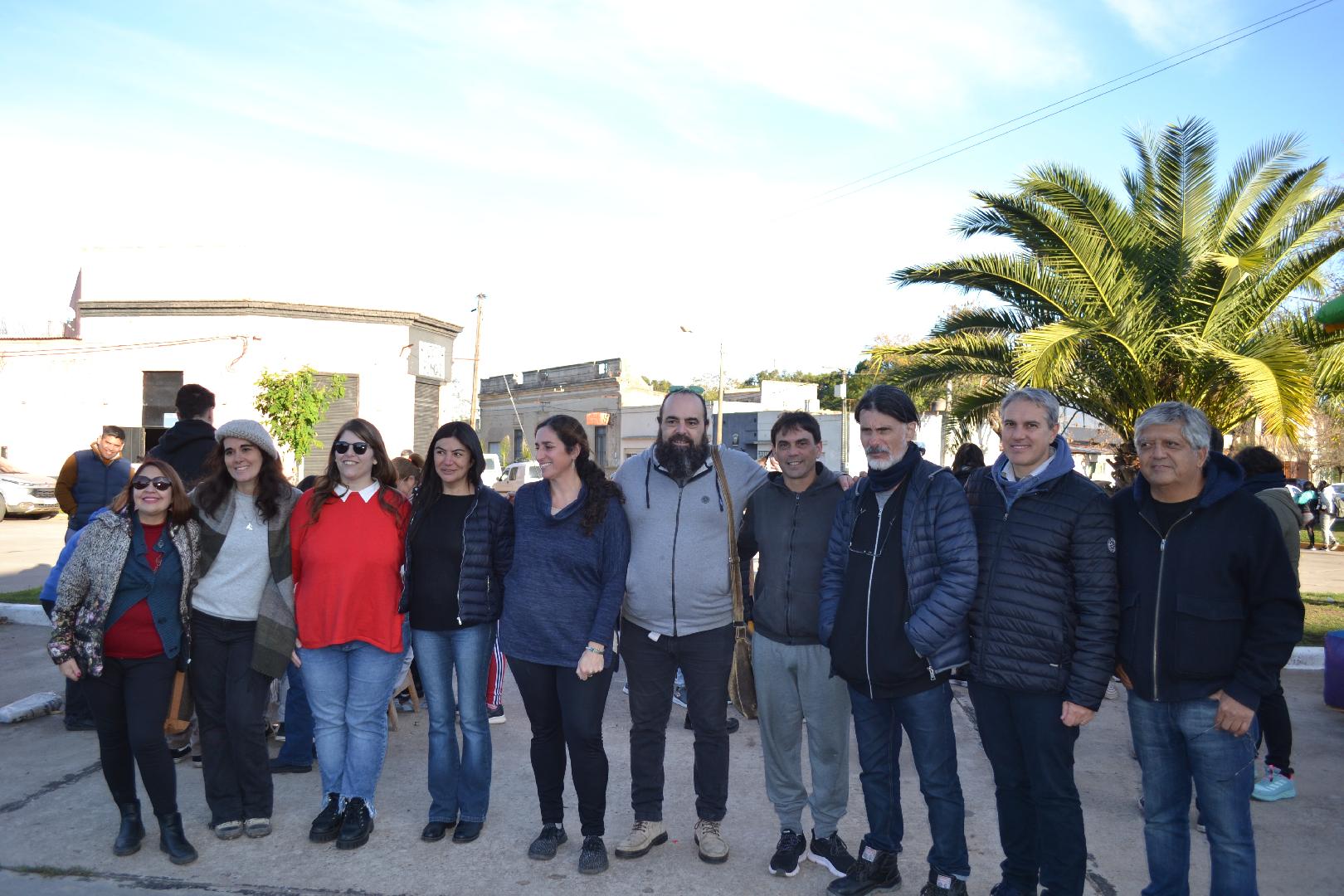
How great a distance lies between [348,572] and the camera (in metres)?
4.21

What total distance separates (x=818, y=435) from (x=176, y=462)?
3.80 m

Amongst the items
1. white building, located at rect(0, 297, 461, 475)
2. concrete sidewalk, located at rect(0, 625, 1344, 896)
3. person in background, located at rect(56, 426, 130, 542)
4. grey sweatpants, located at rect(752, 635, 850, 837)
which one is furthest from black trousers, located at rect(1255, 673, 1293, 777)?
white building, located at rect(0, 297, 461, 475)

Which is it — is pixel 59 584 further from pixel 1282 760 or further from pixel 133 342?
pixel 133 342

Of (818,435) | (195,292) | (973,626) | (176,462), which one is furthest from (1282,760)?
(195,292)

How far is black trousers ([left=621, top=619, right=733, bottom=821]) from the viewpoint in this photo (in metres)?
4.11

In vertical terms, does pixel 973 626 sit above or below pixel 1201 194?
below

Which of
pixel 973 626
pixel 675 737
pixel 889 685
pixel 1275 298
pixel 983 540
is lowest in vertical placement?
pixel 675 737

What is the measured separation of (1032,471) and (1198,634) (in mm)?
772

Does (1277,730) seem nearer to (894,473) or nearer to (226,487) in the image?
(894,473)

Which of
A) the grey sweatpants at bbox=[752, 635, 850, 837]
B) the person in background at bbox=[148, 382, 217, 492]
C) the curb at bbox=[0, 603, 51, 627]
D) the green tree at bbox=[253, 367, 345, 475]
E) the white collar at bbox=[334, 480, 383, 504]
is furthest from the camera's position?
the green tree at bbox=[253, 367, 345, 475]

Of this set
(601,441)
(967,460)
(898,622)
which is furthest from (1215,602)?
(601,441)

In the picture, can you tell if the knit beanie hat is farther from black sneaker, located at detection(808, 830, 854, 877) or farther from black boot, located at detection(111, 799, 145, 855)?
black sneaker, located at detection(808, 830, 854, 877)

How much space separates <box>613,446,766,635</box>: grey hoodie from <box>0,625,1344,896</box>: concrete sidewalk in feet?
3.46

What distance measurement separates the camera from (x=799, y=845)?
402 cm
